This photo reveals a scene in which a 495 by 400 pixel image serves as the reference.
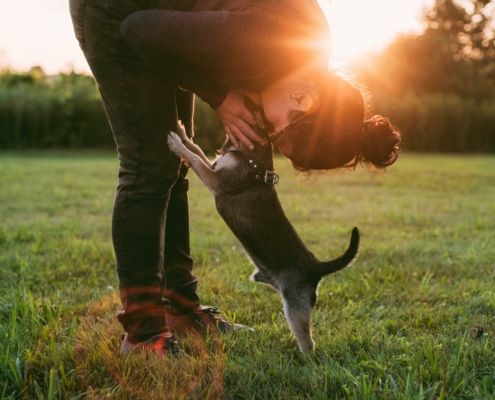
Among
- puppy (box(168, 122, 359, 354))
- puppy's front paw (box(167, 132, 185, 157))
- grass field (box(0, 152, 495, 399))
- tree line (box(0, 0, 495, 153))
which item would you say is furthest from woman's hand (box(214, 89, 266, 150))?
tree line (box(0, 0, 495, 153))

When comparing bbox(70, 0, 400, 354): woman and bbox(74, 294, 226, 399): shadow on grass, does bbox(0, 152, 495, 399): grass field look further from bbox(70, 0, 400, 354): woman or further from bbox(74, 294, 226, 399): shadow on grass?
bbox(70, 0, 400, 354): woman

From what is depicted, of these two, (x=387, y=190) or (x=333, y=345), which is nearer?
(x=333, y=345)

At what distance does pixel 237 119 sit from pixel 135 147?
48 centimetres

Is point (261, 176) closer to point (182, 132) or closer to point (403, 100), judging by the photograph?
point (182, 132)

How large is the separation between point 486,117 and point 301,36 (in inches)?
965

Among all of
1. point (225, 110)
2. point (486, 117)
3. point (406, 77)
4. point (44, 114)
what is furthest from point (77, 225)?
point (406, 77)

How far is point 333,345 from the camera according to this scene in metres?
2.51

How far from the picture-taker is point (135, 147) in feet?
7.41

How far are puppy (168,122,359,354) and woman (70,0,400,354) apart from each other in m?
0.16

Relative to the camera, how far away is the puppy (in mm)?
2496

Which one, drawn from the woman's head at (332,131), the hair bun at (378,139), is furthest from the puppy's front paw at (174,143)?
the hair bun at (378,139)

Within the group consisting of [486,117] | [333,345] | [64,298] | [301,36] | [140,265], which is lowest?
[64,298]

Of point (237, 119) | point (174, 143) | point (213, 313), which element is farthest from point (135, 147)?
point (213, 313)

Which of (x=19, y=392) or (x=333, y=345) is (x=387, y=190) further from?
(x=19, y=392)
